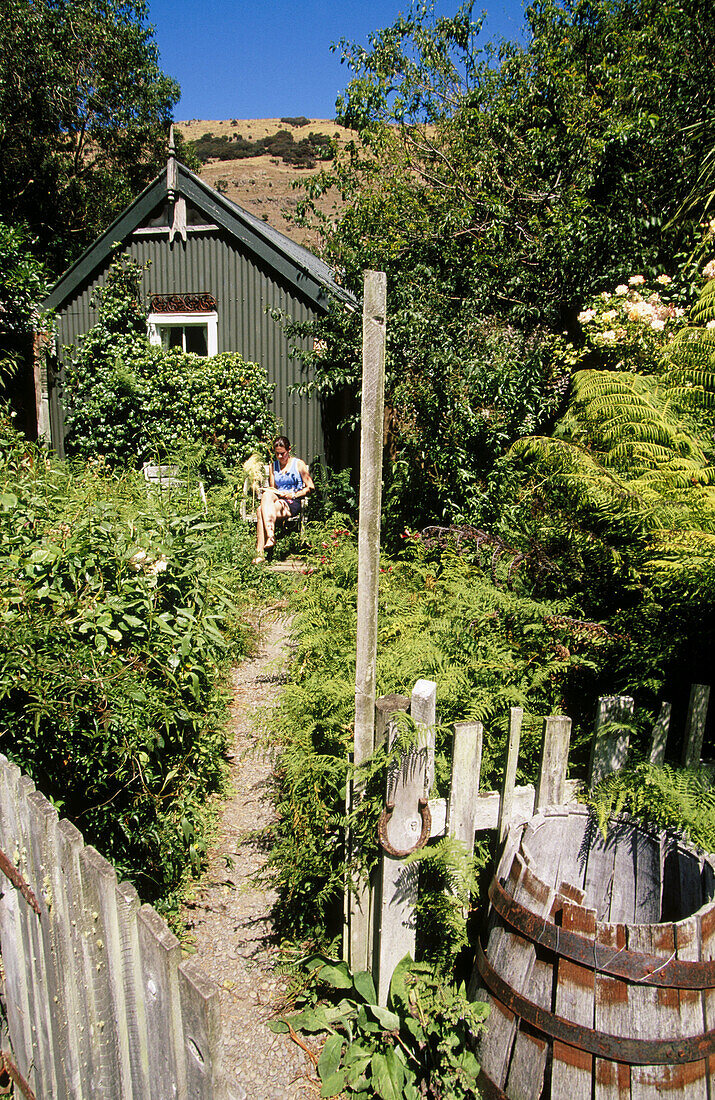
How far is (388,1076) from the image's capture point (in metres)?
1.97

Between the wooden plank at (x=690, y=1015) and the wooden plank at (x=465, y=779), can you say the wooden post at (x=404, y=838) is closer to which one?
the wooden plank at (x=465, y=779)

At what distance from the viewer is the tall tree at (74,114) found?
1817cm

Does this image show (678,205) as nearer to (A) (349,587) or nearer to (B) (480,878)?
(A) (349,587)


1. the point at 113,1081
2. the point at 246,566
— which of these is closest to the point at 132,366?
the point at 246,566

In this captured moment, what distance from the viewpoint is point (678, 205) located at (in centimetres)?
691

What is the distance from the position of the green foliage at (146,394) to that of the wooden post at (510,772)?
760cm

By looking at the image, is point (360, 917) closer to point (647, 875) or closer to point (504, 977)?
point (504, 977)

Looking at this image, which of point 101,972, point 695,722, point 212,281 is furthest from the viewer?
point 212,281

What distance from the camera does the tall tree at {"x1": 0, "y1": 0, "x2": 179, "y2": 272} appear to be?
18.2 metres

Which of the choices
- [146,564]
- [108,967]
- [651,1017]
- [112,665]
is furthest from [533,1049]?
[146,564]

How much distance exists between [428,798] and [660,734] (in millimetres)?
816

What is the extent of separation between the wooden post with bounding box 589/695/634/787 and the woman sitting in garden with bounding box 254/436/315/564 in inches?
219

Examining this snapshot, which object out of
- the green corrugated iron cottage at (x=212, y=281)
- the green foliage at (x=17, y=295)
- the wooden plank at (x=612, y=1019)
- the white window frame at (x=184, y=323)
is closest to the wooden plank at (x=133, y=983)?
the wooden plank at (x=612, y=1019)

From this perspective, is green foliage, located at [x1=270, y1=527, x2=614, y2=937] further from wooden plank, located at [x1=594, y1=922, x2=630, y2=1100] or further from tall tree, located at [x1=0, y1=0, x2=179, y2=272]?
tall tree, located at [x1=0, y1=0, x2=179, y2=272]
